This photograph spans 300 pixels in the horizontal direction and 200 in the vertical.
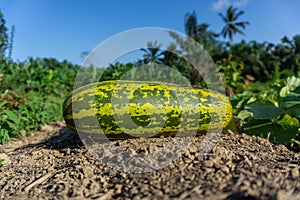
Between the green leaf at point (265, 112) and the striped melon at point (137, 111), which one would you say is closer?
the striped melon at point (137, 111)

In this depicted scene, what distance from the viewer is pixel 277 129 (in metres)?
3.59

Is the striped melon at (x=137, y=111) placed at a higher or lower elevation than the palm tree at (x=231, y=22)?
lower

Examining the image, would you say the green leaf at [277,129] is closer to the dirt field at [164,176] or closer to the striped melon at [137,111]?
the dirt field at [164,176]

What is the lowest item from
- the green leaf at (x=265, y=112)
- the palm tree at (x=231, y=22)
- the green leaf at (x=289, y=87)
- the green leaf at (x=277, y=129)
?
the green leaf at (x=277, y=129)

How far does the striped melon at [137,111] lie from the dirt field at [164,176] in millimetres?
135

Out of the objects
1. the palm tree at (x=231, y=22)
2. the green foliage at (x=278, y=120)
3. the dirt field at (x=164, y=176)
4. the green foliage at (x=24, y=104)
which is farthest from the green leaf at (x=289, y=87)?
the palm tree at (x=231, y=22)

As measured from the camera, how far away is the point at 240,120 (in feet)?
13.8

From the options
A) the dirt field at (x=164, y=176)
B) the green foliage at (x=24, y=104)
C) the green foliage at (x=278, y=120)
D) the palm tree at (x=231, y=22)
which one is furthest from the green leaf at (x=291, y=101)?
the palm tree at (x=231, y=22)

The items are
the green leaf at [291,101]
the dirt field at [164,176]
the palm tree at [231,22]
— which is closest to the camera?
the dirt field at [164,176]

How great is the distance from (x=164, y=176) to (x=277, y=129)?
2328 millimetres

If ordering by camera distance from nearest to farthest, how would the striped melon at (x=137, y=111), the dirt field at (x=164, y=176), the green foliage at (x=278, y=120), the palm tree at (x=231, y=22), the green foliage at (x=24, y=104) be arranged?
the dirt field at (x=164, y=176), the striped melon at (x=137, y=111), the green foliage at (x=278, y=120), the green foliage at (x=24, y=104), the palm tree at (x=231, y=22)

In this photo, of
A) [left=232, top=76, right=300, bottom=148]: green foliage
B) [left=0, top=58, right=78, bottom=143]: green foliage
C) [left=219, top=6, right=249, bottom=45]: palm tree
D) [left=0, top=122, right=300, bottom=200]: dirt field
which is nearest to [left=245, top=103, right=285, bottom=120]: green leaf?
[left=232, top=76, right=300, bottom=148]: green foliage

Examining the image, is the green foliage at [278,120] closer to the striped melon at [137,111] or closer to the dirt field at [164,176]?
the dirt field at [164,176]

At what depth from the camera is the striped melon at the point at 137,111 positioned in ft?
9.00
